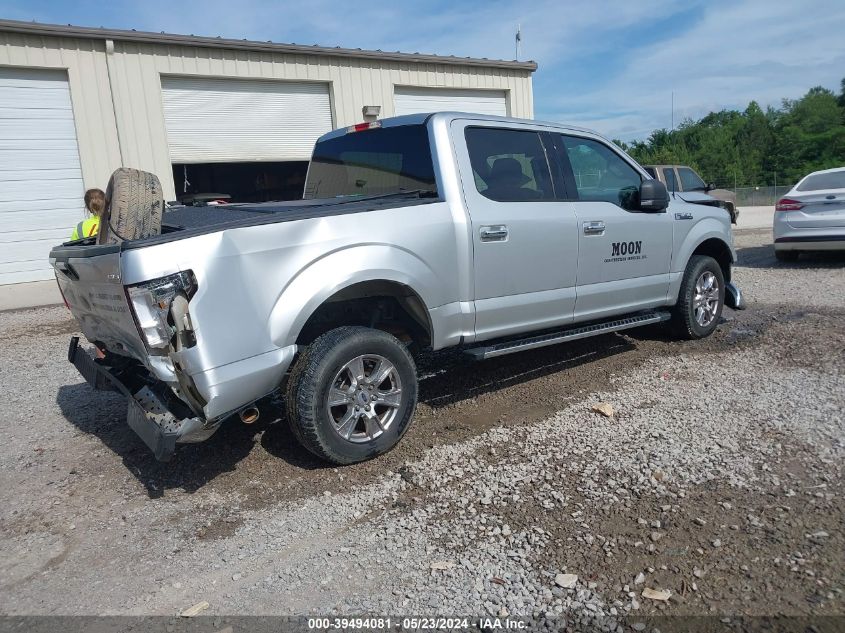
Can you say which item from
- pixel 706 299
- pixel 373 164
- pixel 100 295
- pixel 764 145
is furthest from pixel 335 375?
Result: pixel 764 145

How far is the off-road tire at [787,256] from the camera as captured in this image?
12.1m

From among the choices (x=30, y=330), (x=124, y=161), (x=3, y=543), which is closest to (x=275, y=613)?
(x=3, y=543)

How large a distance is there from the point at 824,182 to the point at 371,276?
10.1 metres

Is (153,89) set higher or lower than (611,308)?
higher

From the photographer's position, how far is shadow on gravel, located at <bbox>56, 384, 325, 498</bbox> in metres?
4.10

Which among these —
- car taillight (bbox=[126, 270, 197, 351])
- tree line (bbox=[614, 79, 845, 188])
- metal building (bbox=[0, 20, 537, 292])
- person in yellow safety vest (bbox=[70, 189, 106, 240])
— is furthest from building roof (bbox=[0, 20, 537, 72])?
tree line (bbox=[614, 79, 845, 188])

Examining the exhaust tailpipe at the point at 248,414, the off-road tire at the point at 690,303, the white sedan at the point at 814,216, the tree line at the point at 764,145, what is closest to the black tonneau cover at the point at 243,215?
the exhaust tailpipe at the point at 248,414

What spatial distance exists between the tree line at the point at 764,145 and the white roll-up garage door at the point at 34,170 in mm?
50827

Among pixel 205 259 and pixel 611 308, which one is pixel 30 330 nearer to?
pixel 205 259

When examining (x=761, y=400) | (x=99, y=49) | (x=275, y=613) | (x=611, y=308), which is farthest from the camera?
(x=99, y=49)

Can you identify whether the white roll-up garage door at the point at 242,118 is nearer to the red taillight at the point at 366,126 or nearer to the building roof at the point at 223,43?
the building roof at the point at 223,43

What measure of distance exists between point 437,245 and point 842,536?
8.64 feet

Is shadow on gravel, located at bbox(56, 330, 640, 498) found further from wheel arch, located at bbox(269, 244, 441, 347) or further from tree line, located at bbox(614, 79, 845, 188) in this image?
tree line, located at bbox(614, 79, 845, 188)

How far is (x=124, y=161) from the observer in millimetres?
11547
